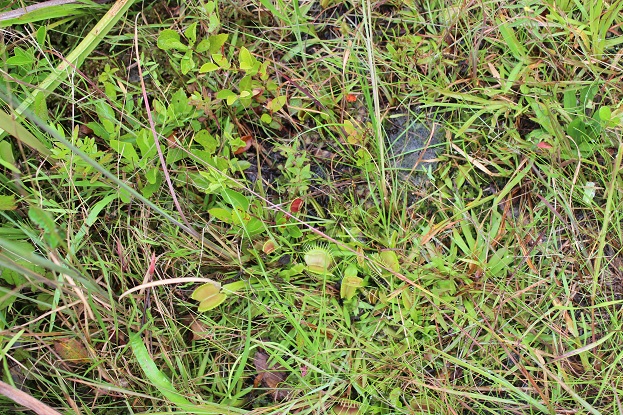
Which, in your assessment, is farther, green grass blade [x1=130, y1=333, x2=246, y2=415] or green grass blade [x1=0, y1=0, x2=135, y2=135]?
green grass blade [x1=0, y1=0, x2=135, y2=135]

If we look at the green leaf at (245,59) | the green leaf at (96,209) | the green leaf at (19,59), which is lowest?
the green leaf at (96,209)

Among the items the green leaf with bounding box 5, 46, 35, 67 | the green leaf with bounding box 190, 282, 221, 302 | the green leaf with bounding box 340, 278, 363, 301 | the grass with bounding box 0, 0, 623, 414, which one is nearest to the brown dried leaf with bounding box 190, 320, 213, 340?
the grass with bounding box 0, 0, 623, 414

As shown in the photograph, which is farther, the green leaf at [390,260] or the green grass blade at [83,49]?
the green grass blade at [83,49]

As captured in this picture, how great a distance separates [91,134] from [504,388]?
5.87ft

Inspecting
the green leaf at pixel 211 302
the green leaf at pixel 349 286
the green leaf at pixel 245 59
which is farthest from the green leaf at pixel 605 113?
the green leaf at pixel 211 302

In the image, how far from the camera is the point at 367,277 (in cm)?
180

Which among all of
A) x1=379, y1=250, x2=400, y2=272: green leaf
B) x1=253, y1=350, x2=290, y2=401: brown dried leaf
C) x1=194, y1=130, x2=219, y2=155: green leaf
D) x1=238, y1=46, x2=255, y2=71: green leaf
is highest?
x1=238, y1=46, x2=255, y2=71: green leaf

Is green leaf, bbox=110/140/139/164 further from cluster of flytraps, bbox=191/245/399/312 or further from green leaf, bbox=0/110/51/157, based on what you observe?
cluster of flytraps, bbox=191/245/399/312

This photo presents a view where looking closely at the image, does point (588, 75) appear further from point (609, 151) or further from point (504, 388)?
point (504, 388)

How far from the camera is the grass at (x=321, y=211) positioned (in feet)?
5.78

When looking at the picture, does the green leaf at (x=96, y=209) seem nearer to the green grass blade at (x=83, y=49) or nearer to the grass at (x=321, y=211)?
the grass at (x=321, y=211)

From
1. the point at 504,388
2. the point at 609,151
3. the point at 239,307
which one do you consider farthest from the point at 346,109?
the point at 504,388

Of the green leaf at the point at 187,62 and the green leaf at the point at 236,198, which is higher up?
the green leaf at the point at 187,62

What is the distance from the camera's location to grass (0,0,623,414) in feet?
5.78
